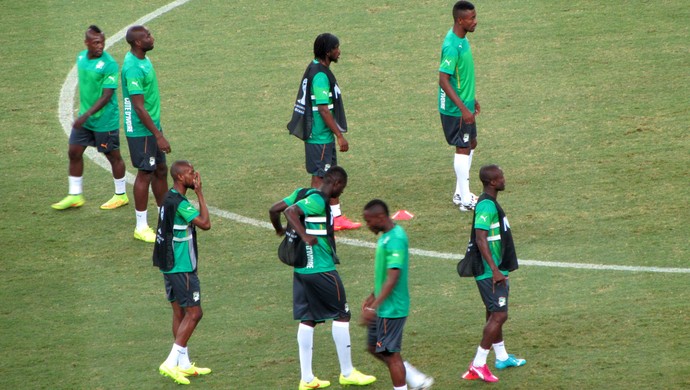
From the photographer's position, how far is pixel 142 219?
1270cm

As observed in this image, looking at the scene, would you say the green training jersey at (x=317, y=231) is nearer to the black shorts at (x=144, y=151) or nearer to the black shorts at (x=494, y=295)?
the black shorts at (x=494, y=295)

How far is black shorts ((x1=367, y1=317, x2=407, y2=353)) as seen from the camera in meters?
9.00

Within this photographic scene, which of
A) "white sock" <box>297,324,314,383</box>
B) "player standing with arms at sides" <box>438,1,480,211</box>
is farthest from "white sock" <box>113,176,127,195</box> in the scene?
"white sock" <box>297,324,314,383</box>

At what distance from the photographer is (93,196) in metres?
14.0

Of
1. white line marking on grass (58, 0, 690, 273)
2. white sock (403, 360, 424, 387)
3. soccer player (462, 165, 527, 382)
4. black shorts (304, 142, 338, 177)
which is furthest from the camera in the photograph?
black shorts (304, 142, 338, 177)

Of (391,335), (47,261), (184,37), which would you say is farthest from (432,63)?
(391,335)

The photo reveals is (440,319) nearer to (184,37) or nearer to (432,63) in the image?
(432,63)

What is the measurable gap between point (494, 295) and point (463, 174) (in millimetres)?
3750

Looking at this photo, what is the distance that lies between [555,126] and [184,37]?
6303mm

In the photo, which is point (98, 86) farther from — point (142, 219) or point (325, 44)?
point (325, 44)

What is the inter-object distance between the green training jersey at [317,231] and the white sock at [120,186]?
451cm

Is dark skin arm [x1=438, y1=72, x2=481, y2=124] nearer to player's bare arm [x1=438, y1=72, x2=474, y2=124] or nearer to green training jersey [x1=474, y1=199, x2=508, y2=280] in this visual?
player's bare arm [x1=438, y1=72, x2=474, y2=124]

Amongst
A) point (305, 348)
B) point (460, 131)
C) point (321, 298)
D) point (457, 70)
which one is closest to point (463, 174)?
point (460, 131)

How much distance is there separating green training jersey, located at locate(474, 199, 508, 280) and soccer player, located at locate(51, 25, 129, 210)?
5007 millimetres
